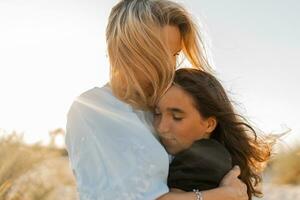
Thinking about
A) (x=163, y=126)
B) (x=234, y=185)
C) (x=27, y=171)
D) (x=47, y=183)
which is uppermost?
(x=163, y=126)

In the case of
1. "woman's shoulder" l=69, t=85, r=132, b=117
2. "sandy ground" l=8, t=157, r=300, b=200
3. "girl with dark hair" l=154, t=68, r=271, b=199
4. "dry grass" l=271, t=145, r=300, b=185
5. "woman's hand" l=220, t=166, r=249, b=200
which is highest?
"woman's shoulder" l=69, t=85, r=132, b=117

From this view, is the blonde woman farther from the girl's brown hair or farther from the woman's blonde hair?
the girl's brown hair

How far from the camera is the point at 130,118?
10.3 ft

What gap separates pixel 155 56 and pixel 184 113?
0.29 meters

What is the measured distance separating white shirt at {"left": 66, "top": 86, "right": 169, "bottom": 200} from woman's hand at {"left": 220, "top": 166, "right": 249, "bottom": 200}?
0.29m

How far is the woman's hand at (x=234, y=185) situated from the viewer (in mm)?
3199

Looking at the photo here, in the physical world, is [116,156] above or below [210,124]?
above

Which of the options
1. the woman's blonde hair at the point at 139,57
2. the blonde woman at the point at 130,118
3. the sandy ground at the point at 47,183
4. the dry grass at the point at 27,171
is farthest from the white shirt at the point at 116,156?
the sandy ground at the point at 47,183

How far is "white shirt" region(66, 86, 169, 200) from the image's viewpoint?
9.92ft

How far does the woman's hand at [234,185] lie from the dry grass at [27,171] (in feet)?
12.8

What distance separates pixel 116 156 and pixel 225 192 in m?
A: 0.48

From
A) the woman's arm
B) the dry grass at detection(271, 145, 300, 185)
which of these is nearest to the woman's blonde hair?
the woman's arm

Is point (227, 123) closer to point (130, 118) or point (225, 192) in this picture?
point (225, 192)

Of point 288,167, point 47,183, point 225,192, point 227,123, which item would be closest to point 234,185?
point 225,192
